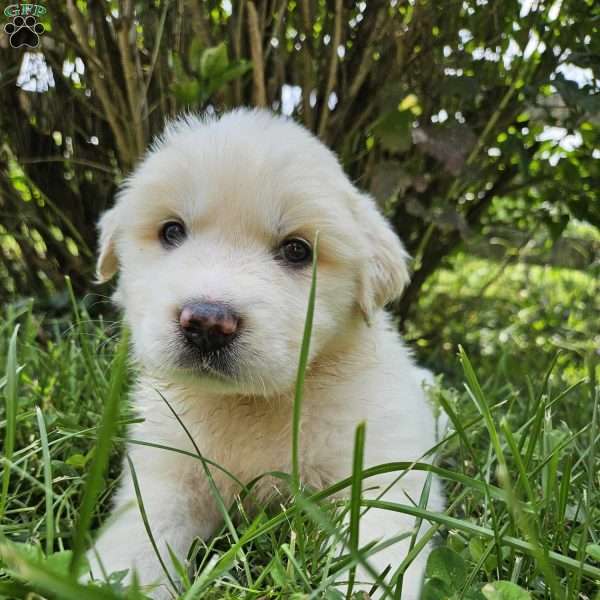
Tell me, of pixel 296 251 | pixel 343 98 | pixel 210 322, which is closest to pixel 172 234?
pixel 296 251

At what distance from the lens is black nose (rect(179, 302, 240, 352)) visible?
171 cm

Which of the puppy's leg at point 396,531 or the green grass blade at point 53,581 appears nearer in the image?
the green grass blade at point 53,581

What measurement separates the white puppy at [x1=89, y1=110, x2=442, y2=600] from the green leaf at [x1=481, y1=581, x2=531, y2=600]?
16.2 inches

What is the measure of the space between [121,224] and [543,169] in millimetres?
3164

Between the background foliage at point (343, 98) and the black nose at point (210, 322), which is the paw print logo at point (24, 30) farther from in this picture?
the black nose at point (210, 322)

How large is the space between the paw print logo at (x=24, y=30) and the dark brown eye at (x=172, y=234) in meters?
2.31

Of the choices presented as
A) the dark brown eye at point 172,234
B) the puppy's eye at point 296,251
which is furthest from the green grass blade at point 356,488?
the dark brown eye at point 172,234

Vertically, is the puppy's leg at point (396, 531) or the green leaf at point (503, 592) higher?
the green leaf at point (503, 592)

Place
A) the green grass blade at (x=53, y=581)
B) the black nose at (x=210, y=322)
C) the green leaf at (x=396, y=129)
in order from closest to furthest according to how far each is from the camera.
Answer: the green grass blade at (x=53, y=581)
the black nose at (x=210, y=322)
the green leaf at (x=396, y=129)

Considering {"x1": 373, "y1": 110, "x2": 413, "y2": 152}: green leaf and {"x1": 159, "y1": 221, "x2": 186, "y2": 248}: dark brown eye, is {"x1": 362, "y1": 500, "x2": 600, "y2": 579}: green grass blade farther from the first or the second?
{"x1": 373, "y1": 110, "x2": 413, "y2": 152}: green leaf

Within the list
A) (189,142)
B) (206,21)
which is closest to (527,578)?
(189,142)

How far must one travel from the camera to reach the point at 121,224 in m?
2.26

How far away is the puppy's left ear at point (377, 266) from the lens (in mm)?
2182

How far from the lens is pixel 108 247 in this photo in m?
2.37
